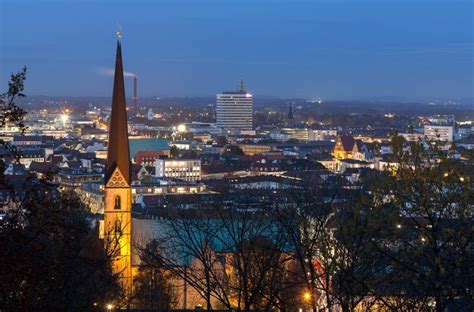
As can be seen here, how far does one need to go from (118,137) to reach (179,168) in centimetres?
5989

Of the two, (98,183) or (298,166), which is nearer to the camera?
(98,183)

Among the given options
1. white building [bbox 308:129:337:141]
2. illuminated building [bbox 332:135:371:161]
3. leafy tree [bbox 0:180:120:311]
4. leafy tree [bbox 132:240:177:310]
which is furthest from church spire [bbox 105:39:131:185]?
white building [bbox 308:129:337:141]

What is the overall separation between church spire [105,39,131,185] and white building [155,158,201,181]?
5775 centimetres

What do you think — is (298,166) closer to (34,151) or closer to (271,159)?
(271,159)

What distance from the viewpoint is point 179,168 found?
93938 mm

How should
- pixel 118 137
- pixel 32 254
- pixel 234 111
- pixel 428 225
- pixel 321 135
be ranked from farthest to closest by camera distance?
pixel 234 111, pixel 321 135, pixel 118 137, pixel 428 225, pixel 32 254

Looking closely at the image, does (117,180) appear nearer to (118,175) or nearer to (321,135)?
(118,175)

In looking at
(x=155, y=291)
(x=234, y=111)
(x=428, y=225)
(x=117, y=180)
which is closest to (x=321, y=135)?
(x=234, y=111)

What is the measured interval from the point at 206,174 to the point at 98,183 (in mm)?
24078

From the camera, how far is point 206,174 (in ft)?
310

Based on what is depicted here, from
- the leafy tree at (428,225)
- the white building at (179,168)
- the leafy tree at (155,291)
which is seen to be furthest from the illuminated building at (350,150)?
the leafy tree at (428,225)

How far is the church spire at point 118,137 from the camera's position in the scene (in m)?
34.2

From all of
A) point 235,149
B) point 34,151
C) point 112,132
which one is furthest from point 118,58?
point 235,149

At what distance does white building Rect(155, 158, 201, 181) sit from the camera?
93000 mm
